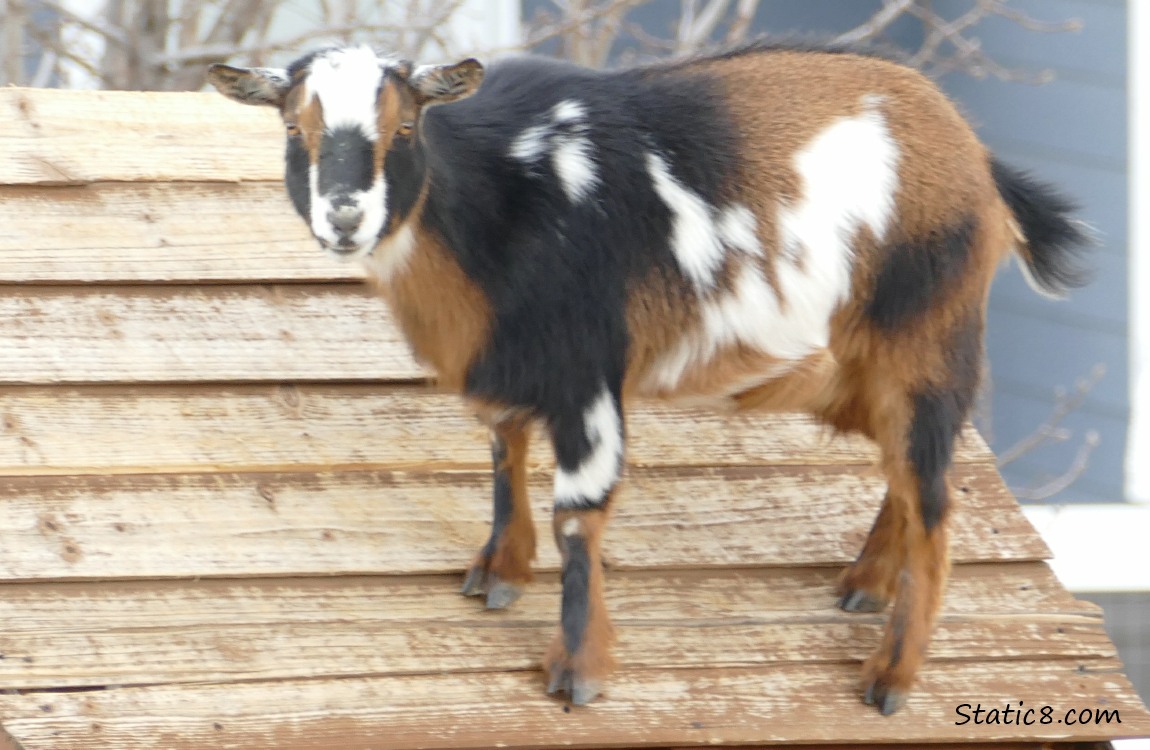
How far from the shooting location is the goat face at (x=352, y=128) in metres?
2.46

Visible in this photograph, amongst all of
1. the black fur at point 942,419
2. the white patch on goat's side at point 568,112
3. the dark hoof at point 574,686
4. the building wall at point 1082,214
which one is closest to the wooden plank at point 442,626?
the dark hoof at point 574,686

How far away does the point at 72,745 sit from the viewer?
269 cm

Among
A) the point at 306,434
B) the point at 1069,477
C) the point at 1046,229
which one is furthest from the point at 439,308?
the point at 1069,477

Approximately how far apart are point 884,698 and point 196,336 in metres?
1.81

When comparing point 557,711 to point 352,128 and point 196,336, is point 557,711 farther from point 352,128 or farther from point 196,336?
point 196,336

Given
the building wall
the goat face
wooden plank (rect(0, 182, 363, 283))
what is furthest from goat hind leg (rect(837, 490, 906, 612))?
the building wall

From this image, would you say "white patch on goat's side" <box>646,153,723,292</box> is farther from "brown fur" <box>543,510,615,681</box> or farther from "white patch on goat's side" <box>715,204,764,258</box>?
"brown fur" <box>543,510,615,681</box>

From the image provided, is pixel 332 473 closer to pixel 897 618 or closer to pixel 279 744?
pixel 279 744

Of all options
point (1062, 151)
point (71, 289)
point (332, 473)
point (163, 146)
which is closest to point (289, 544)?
point (332, 473)

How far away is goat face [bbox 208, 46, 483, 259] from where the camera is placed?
2459 millimetres

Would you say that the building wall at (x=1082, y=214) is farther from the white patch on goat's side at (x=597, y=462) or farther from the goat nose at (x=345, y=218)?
the goat nose at (x=345, y=218)

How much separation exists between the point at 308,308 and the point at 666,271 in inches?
43.7

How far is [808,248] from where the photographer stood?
9.37ft

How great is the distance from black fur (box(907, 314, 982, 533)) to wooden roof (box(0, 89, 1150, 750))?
38cm
